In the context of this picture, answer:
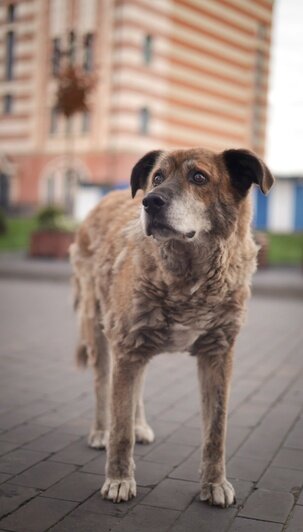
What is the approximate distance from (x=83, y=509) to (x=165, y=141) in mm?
34310

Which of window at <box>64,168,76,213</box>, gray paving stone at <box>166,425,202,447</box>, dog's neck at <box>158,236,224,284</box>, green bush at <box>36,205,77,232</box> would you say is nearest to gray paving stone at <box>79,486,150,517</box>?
gray paving stone at <box>166,425,202,447</box>

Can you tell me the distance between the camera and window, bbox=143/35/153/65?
3422cm

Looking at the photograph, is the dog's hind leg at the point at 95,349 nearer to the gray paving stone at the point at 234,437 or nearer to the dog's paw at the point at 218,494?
the gray paving stone at the point at 234,437

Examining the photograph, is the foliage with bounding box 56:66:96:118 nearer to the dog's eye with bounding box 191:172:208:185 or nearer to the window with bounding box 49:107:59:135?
the window with bounding box 49:107:59:135

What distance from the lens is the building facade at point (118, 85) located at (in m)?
33.5

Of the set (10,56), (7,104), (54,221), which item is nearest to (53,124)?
(7,104)

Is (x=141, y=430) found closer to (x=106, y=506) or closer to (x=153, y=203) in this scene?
(x=106, y=506)

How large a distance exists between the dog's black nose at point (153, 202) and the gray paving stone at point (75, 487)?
4.77 ft

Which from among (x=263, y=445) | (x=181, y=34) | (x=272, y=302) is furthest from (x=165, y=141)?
(x=263, y=445)

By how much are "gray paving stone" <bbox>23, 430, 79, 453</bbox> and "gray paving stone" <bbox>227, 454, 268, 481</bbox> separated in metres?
1.02

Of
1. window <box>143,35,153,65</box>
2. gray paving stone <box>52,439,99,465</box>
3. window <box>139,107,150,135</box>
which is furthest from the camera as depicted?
window <box>139,107,150,135</box>

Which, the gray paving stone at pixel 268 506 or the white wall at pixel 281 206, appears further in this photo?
the white wall at pixel 281 206

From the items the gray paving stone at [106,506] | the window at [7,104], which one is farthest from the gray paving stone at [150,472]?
the window at [7,104]

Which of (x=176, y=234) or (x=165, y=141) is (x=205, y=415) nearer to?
(x=176, y=234)
